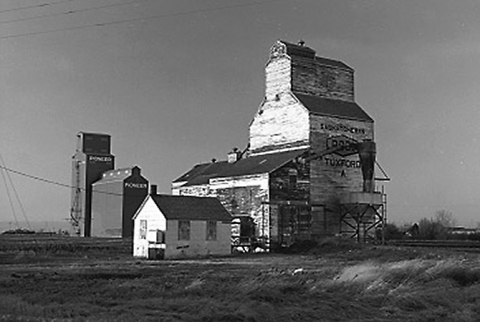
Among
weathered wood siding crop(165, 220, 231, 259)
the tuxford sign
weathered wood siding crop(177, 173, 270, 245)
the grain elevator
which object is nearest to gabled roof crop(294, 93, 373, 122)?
the grain elevator

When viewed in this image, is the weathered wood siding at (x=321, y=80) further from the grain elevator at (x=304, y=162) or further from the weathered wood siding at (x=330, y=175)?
the weathered wood siding at (x=330, y=175)

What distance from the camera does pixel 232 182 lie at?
49.5 metres

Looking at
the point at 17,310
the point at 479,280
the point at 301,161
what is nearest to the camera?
the point at 17,310

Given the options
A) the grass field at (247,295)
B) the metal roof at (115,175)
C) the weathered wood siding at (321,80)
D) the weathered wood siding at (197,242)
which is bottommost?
the grass field at (247,295)

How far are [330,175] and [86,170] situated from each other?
39.6m

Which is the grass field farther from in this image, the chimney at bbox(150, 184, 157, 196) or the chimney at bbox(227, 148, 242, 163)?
the chimney at bbox(227, 148, 242, 163)

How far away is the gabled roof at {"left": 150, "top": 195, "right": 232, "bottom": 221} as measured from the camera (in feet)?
128

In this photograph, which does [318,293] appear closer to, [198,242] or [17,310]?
[17,310]

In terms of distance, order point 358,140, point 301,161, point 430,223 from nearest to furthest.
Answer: point 301,161, point 358,140, point 430,223

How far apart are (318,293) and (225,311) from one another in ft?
13.9

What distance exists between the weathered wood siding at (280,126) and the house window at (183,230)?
43.3ft

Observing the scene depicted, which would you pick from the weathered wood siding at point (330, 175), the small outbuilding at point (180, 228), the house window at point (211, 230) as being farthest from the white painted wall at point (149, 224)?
the weathered wood siding at point (330, 175)

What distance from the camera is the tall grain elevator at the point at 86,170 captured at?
79.6m

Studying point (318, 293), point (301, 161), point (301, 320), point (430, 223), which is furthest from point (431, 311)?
point (430, 223)
